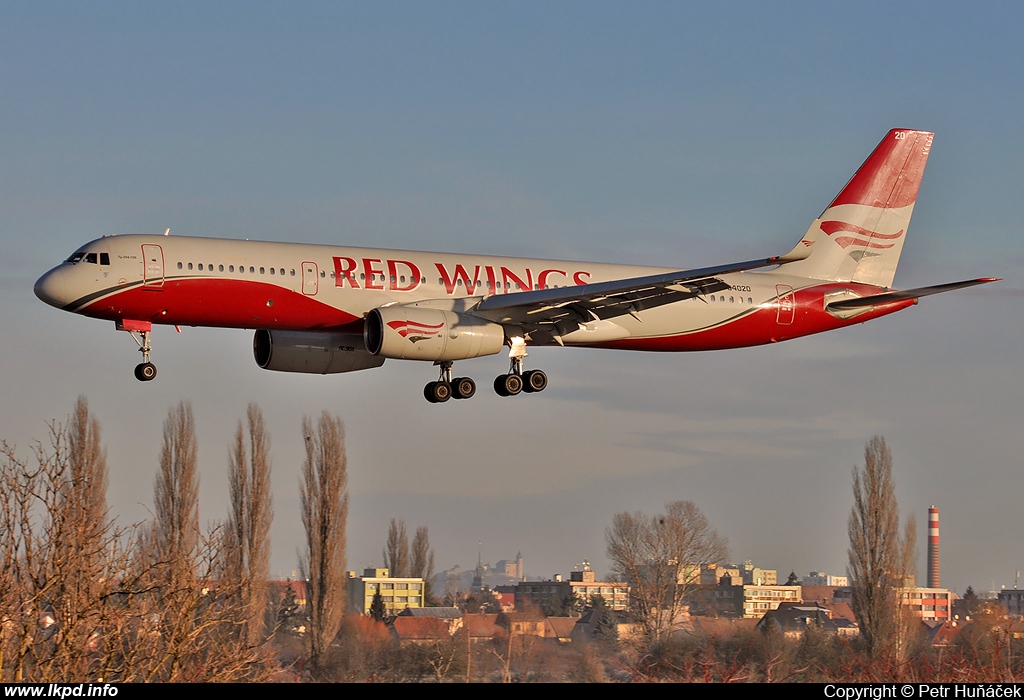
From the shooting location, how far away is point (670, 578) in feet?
202

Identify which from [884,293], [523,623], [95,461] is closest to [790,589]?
[523,623]

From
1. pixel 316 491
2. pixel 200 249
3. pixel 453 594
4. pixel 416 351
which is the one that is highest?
pixel 200 249

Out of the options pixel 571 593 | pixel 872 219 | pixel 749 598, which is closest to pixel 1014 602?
pixel 749 598

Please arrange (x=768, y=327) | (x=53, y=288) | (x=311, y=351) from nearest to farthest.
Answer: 1. (x=53, y=288)
2. (x=311, y=351)
3. (x=768, y=327)

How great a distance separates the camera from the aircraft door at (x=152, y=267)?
36656mm

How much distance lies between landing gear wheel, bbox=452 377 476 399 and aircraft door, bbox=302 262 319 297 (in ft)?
19.8

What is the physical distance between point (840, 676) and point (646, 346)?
478 inches

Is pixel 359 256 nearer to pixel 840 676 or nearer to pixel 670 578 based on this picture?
pixel 840 676

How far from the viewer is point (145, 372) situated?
3722cm

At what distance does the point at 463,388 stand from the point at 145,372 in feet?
32.0

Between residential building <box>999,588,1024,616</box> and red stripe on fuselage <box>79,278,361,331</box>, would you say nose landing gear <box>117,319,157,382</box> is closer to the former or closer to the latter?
red stripe on fuselage <box>79,278,361,331</box>

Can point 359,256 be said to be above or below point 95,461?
above

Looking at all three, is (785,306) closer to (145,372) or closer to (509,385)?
(509,385)

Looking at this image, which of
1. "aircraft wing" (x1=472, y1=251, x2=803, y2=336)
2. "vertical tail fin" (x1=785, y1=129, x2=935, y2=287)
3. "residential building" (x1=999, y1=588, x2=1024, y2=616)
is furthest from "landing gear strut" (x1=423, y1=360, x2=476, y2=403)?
"residential building" (x1=999, y1=588, x2=1024, y2=616)
